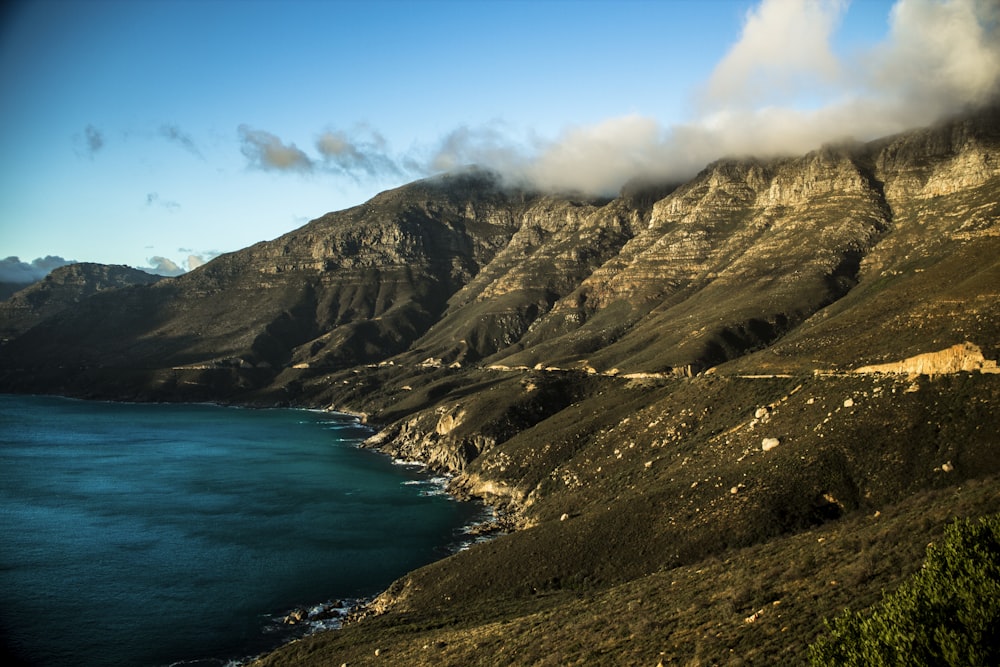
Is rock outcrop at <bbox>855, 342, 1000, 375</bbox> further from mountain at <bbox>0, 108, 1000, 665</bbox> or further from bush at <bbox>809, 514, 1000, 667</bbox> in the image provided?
bush at <bbox>809, 514, 1000, 667</bbox>

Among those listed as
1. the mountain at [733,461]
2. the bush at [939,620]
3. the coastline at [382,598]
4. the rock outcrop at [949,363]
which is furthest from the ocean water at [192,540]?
the rock outcrop at [949,363]

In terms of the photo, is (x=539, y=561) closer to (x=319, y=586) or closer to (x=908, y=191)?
(x=319, y=586)

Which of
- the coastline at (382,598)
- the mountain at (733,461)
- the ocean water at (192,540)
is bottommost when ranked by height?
the coastline at (382,598)

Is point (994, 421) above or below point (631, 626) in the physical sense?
above

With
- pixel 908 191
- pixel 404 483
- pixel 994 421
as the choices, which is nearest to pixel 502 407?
pixel 404 483

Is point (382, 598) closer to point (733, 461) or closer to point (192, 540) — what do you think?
point (192, 540)

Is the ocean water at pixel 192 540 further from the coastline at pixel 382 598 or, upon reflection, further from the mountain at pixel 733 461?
the mountain at pixel 733 461

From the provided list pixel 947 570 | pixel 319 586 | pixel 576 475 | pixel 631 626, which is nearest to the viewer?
pixel 947 570
